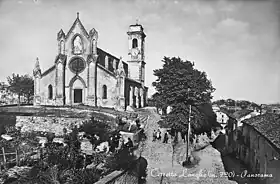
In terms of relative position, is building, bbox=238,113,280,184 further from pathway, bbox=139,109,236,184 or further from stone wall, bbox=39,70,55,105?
stone wall, bbox=39,70,55,105

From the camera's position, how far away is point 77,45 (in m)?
30.0

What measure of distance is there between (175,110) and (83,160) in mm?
10107

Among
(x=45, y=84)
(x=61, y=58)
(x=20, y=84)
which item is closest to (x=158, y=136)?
(x=61, y=58)

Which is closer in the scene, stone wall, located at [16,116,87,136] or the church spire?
stone wall, located at [16,116,87,136]

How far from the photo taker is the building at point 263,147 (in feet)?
30.1

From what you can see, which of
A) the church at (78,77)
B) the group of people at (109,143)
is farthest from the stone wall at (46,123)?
the church at (78,77)

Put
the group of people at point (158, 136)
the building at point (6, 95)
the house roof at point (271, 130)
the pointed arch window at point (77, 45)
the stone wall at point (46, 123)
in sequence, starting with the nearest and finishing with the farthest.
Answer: the house roof at point (271, 130) < the group of people at point (158, 136) < the stone wall at point (46, 123) < the pointed arch window at point (77, 45) < the building at point (6, 95)

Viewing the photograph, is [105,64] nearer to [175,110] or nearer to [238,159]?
[175,110]

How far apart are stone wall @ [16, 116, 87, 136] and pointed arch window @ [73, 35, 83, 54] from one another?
12.9 m

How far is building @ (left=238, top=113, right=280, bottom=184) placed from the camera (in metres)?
9.19

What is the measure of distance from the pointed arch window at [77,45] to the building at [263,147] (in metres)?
20.1

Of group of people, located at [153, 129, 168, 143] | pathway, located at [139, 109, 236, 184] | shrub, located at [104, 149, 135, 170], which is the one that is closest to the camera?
shrub, located at [104, 149, 135, 170]

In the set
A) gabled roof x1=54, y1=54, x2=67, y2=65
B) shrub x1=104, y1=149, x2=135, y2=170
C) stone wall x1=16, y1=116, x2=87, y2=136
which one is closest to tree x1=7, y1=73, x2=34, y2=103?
gabled roof x1=54, y1=54, x2=67, y2=65

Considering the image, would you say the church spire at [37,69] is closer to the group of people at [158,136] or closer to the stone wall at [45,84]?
the stone wall at [45,84]
